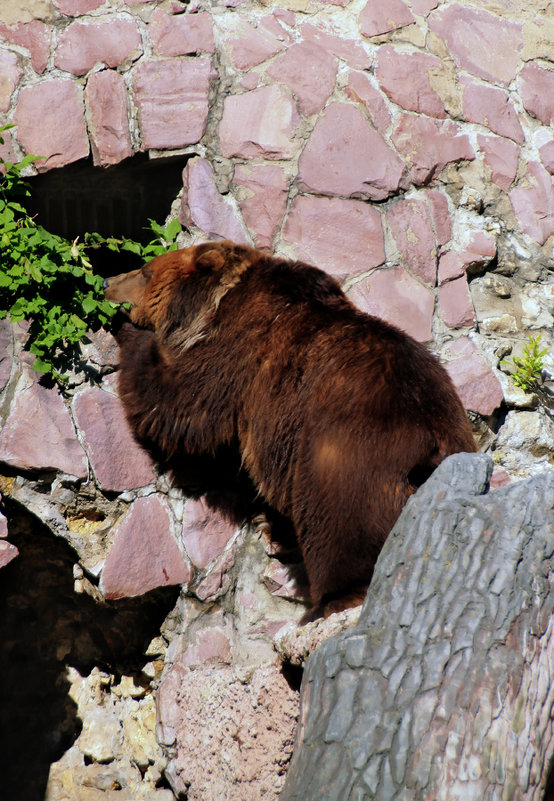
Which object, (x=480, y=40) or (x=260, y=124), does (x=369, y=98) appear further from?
(x=480, y=40)

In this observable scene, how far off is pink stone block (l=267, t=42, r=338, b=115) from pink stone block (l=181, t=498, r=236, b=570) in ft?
6.35

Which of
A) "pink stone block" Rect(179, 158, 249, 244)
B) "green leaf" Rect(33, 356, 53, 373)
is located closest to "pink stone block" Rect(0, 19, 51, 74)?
"pink stone block" Rect(179, 158, 249, 244)

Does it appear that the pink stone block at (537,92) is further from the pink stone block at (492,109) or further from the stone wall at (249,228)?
the pink stone block at (492,109)

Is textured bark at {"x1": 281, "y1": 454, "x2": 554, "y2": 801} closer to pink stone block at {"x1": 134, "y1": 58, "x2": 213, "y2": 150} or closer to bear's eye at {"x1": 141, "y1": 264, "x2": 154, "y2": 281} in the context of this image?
bear's eye at {"x1": 141, "y1": 264, "x2": 154, "y2": 281}

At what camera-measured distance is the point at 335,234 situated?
3855mm

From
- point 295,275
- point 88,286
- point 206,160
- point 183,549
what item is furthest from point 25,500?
point 206,160

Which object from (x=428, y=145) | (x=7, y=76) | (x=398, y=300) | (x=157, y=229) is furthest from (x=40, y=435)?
(x=428, y=145)

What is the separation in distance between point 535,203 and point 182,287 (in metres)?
2.07

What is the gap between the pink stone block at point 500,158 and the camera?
4.21 metres

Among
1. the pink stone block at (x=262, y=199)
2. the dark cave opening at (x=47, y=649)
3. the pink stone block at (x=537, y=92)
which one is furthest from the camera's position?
the pink stone block at (x=537, y=92)

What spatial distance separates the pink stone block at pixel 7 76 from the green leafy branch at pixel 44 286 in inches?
9.1

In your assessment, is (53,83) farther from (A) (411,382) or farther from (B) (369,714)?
(B) (369,714)

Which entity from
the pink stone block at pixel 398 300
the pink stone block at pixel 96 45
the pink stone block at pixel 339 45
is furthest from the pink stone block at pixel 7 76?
the pink stone block at pixel 398 300

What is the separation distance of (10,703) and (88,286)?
73.7 inches
